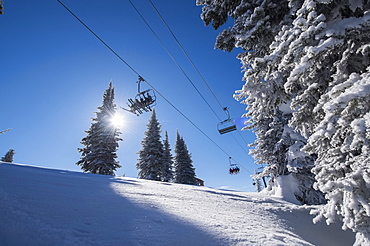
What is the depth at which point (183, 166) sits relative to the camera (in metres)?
27.2

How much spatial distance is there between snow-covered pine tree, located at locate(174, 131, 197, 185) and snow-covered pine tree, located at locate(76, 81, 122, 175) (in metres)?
9.62

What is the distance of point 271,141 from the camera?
11789mm

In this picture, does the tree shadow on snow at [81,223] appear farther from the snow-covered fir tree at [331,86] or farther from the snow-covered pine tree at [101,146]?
the snow-covered pine tree at [101,146]

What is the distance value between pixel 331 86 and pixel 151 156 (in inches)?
875

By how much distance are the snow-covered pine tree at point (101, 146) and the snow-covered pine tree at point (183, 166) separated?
31.5 feet

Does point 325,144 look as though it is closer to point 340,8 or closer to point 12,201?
point 340,8

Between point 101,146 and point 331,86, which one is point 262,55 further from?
point 101,146

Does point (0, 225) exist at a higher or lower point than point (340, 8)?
lower

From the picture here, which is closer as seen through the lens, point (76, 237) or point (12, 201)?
point (76, 237)

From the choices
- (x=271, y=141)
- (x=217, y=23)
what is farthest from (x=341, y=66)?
(x=271, y=141)

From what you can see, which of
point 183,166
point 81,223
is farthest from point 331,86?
point 183,166

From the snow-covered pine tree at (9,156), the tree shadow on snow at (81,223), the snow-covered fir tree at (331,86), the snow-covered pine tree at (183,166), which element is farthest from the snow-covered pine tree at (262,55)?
the snow-covered pine tree at (9,156)

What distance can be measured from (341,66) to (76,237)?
18.5 feet

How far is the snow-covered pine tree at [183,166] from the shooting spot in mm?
26484
